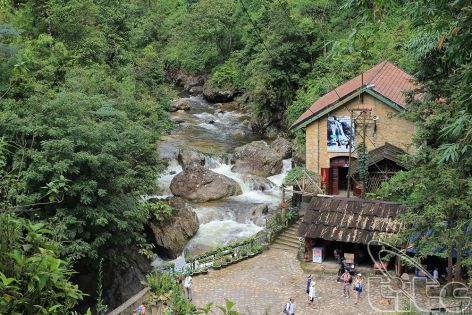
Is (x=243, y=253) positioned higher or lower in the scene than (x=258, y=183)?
lower

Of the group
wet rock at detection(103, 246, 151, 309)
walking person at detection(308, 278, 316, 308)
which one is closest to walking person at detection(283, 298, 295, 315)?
walking person at detection(308, 278, 316, 308)

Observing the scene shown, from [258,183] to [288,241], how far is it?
8.31 meters

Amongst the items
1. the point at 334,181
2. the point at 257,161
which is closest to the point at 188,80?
the point at 257,161

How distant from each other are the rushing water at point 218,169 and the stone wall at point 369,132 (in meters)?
3.96

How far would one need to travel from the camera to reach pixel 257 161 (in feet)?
114

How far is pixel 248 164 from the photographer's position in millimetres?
34688

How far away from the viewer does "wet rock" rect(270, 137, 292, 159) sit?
36688 mm

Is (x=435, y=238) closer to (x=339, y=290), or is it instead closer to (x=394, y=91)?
(x=339, y=290)

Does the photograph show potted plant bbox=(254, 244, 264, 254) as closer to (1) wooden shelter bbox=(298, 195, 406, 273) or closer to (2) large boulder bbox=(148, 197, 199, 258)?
(1) wooden shelter bbox=(298, 195, 406, 273)

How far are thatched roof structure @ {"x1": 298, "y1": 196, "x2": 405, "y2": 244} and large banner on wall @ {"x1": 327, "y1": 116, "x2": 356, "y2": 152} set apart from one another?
5.49 m

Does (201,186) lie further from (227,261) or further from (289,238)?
(227,261)

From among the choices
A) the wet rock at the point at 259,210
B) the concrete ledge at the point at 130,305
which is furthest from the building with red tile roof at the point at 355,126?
the concrete ledge at the point at 130,305

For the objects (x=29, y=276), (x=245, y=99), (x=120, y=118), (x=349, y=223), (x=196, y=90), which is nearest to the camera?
(x=29, y=276)

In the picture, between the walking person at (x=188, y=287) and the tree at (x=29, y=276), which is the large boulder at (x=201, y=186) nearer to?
the walking person at (x=188, y=287)
